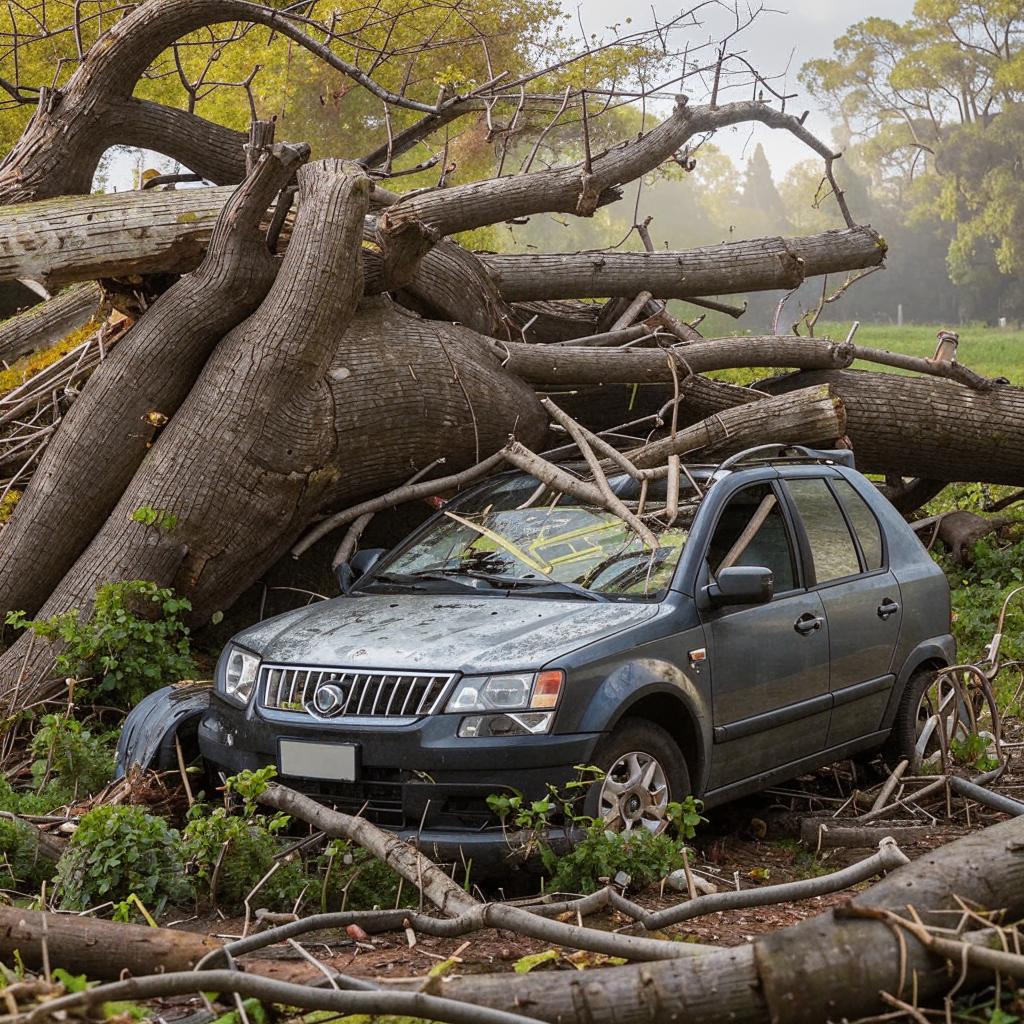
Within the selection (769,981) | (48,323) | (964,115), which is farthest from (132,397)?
(964,115)

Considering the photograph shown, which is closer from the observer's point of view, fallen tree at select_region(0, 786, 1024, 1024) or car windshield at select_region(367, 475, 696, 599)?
fallen tree at select_region(0, 786, 1024, 1024)

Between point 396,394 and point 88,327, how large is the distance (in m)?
3.65

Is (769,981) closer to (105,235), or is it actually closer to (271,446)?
(271,446)

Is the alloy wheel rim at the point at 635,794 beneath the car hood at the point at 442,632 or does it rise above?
beneath

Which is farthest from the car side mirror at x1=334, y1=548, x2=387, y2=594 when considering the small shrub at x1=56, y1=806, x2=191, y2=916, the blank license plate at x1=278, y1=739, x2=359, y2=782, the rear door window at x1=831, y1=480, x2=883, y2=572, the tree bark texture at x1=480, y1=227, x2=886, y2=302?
the tree bark texture at x1=480, y1=227, x2=886, y2=302

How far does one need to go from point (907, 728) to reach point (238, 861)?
3.80m

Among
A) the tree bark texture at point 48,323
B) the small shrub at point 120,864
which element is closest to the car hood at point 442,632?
the small shrub at point 120,864

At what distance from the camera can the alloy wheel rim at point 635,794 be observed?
5.52 metres

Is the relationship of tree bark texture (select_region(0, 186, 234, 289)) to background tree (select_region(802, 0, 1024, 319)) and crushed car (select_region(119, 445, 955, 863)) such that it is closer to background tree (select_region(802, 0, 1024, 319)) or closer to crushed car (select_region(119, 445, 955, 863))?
crushed car (select_region(119, 445, 955, 863))

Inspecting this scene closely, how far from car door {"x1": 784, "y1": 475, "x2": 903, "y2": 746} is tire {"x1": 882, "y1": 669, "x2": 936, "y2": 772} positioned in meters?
0.23

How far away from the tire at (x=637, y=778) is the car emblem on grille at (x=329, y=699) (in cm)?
101

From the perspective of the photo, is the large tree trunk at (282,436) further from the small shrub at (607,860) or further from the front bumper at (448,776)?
the small shrub at (607,860)

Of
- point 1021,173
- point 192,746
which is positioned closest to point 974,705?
point 192,746

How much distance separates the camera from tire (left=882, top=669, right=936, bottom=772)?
24.7ft
